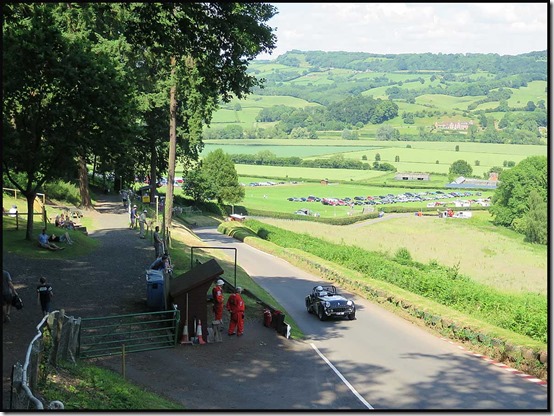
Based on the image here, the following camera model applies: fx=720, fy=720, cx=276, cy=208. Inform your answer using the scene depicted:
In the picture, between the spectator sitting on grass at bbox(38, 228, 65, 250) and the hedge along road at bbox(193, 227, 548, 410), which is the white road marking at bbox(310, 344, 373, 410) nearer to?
the hedge along road at bbox(193, 227, 548, 410)

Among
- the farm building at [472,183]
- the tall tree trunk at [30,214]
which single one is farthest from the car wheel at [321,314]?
the farm building at [472,183]

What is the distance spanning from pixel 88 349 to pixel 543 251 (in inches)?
3290

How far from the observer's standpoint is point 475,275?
200ft

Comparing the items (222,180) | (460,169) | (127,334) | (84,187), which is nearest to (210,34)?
(127,334)

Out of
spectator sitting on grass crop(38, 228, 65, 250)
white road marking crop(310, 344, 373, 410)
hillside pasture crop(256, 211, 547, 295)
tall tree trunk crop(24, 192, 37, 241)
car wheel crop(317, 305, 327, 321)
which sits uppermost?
tall tree trunk crop(24, 192, 37, 241)

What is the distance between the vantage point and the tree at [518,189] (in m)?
124

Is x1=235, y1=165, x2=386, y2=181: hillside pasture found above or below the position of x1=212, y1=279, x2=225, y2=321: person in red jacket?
above

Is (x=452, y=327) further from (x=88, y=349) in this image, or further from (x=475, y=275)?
(x=475, y=275)

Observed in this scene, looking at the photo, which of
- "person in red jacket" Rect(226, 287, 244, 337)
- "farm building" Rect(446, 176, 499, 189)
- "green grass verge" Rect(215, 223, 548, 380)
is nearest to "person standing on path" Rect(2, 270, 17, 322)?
"person in red jacket" Rect(226, 287, 244, 337)

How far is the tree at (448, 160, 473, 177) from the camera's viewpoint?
184 metres

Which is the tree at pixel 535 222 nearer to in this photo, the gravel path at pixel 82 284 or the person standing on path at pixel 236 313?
the gravel path at pixel 82 284

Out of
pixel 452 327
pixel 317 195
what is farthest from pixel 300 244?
pixel 317 195

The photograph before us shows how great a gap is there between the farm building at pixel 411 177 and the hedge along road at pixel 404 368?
14595cm

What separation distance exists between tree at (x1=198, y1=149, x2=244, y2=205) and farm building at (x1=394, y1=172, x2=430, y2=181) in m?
80.8
